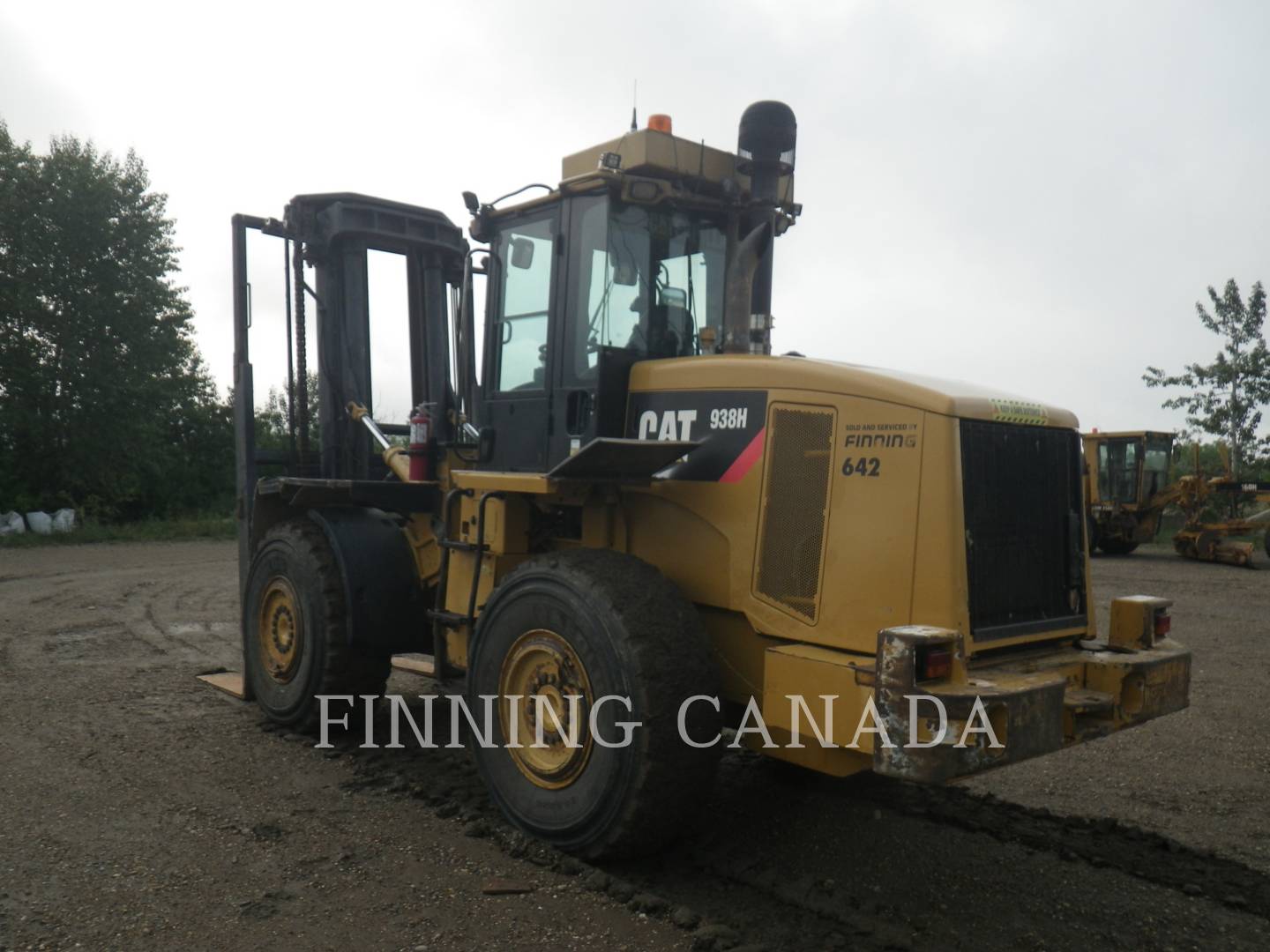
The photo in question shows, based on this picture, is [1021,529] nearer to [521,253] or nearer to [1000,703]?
[1000,703]

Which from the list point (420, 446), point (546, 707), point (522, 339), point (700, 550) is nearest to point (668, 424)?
point (700, 550)

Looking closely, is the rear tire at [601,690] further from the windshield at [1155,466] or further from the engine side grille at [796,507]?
the windshield at [1155,466]

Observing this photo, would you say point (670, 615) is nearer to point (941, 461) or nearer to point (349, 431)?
point (941, 461)

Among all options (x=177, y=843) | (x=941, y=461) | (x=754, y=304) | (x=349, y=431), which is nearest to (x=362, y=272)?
(x=349, y=431)

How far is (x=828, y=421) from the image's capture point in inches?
160

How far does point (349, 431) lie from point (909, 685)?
491 centimetres

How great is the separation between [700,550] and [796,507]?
54 centimetres

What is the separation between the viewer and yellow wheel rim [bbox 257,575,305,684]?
626 centimetres

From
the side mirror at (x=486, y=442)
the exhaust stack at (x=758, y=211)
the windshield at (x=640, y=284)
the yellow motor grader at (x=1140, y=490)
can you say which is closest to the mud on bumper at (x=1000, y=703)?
the exhaust stack at (x=758, y=211)

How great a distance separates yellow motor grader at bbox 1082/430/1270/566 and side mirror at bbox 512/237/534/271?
729 inches

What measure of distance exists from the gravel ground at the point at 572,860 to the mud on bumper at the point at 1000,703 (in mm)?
686

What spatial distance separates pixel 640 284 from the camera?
16.1ft

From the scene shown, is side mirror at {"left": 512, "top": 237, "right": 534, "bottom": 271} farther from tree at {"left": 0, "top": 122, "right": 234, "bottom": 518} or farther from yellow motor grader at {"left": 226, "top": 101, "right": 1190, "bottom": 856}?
tree at {"left": 0, "top": 122, "right": 234, "bottom": 518}

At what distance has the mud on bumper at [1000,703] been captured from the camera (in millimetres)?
3422
